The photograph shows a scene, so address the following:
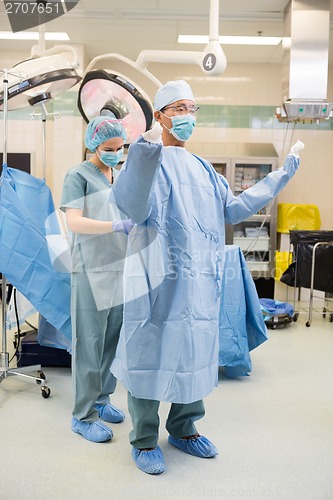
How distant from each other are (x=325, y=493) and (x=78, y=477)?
0.91 metres

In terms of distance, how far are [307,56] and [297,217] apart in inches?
88.2

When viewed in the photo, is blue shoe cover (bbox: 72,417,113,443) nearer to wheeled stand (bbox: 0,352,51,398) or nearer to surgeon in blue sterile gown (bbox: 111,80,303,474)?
surgeon in blue sterile gown (bbox: 111,80,303,474)

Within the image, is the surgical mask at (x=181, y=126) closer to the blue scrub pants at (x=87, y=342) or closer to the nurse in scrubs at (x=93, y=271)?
the nurse in scrubs at (x=93, y=271)

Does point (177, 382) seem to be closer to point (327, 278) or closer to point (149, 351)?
point (149, 351)

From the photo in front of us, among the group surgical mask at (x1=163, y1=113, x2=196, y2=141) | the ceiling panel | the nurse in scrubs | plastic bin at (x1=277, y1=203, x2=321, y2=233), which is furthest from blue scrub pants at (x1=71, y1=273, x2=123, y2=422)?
plastic bin at (x1=277, y1=203, x2=321, y2=233)

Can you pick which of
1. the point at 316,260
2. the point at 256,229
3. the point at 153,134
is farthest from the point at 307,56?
the point at 153,134

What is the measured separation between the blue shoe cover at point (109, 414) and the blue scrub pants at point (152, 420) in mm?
361

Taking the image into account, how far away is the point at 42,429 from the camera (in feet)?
7.79

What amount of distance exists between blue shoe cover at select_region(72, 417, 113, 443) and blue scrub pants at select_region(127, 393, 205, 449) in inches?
9.0

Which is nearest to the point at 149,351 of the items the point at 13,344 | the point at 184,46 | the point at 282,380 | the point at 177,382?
the point at 177,382

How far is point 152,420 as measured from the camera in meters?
1.98

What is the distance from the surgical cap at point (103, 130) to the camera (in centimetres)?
224

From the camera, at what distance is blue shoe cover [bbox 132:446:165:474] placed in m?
1.97

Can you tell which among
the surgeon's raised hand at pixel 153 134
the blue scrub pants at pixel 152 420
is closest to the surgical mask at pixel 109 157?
the surgeon's raised hand at pixel 153 134
